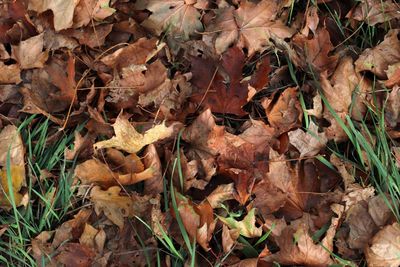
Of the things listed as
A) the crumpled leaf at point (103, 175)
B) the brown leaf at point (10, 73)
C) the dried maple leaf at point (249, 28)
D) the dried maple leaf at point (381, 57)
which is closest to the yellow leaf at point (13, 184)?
the crumpled leaf at point (103, 175)

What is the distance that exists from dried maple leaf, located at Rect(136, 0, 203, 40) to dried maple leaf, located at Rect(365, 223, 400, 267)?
43.4 inches

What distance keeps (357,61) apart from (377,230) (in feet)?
2.29

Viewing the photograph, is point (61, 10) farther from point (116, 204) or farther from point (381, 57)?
point (381, 57)

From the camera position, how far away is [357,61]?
84.6 inches

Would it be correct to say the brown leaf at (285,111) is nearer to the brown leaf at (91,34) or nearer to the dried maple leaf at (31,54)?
the brown leaf at (91,34)


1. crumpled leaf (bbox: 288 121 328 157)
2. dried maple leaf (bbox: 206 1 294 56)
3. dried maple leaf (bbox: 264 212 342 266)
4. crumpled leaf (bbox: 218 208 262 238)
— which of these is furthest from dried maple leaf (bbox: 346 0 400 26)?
crumpled leaf (bbox: 218 208 262 238)

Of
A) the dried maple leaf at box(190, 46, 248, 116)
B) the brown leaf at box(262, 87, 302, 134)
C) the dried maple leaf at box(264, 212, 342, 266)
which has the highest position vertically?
the dried maple leaf at box(190, 46, 248, 116)

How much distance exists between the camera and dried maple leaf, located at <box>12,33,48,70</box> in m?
2.17

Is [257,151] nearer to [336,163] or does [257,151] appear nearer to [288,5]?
[336,163]

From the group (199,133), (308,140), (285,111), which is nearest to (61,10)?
(199,133)

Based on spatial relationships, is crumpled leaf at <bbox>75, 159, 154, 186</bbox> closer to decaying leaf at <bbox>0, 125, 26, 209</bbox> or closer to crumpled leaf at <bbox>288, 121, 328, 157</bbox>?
decaying leaf at <bbox>0, 125, 26, 209</bbox>

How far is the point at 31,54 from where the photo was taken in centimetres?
218

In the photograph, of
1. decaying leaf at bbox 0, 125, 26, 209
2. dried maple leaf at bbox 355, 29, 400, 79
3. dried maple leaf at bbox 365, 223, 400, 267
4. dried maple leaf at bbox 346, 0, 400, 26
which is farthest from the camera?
dried maple leaf at bbox 346, 0, 400, 26

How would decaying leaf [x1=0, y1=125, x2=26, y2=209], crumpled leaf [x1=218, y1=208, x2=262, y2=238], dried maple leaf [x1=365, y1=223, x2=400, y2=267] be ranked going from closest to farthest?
dried maple leaf [x1=365, y1=223, x2=400, y2=267]
crumpled leaf [x1=218, y1=208, x2=262, y2=238]
decaying leaf [x1=0, y1=125, x2=26, y2=209]
